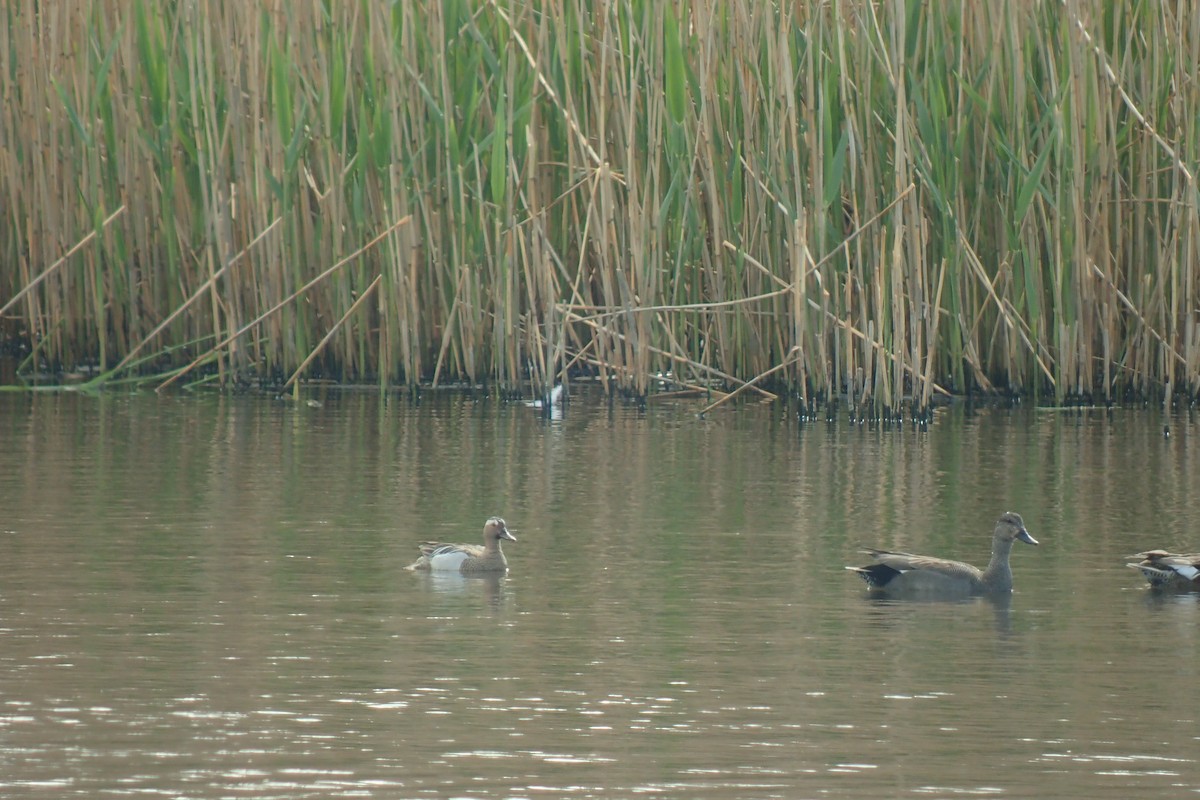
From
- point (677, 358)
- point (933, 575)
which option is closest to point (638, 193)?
point (677, 358)

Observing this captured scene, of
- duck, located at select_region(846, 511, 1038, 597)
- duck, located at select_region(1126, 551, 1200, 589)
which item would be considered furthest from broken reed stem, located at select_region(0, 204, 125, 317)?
duck, located at select_region(1126, 551, 1200, 589)

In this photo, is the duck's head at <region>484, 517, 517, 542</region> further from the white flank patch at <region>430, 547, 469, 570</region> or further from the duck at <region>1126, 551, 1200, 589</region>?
the duck at <region>1126, 551, 1200, 589</region>

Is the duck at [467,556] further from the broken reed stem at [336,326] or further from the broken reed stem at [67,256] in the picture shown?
the broken reed stem at [67,256]

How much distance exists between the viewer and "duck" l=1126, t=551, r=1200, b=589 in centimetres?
854

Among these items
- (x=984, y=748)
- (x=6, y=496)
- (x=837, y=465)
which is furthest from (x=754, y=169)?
(x=984, y=748)

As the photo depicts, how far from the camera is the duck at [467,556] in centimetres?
882

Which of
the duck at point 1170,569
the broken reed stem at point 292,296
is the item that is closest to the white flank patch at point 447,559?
the duck at point 1170,569

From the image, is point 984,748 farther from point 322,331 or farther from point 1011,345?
point 322,331

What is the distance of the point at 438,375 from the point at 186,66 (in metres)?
2.56

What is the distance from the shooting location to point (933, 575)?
8594 millimetres

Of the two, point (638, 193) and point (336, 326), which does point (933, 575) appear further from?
point (336, 326)

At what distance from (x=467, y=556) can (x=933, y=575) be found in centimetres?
170

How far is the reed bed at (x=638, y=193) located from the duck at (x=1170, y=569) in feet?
14.3

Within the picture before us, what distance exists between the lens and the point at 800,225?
13.2 m
